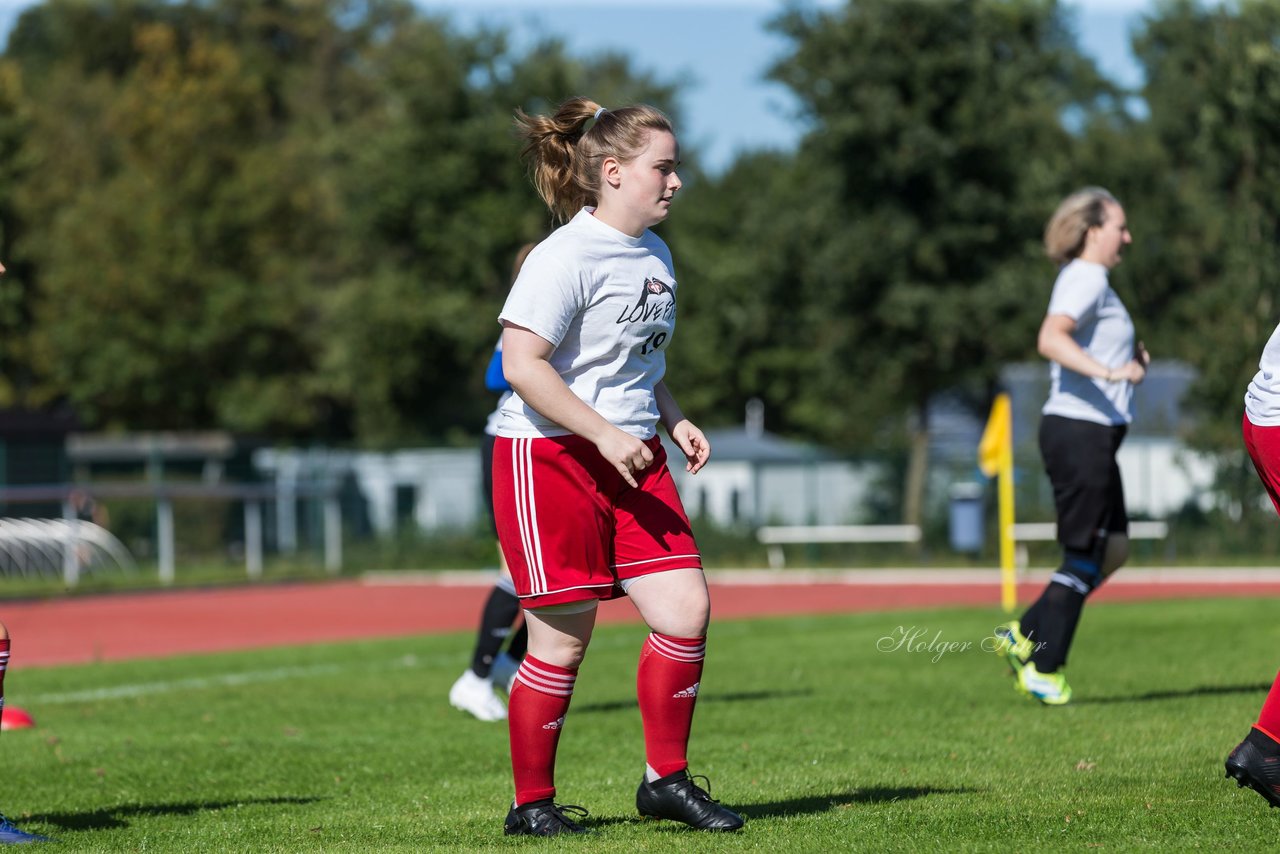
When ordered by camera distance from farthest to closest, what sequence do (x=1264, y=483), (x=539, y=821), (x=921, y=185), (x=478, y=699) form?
(x=921, y=185) → (x=478, y=699) → (x=1264, y=483) → (x=539, y=821)

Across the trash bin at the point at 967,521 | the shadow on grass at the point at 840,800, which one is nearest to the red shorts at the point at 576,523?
the shadow on grass at the point at 840,800

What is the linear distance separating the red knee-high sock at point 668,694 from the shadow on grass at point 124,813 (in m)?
1.54

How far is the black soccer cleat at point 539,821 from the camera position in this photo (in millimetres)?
4574

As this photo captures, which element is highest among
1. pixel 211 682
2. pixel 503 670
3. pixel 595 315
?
pixel 595 315

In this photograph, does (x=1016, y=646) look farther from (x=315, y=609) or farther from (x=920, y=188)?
(x=920, y=188)

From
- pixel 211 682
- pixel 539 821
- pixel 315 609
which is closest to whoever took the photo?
pixel 539 821

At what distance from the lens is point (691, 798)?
4.57m

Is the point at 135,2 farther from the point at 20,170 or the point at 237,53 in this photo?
the point at 20,170

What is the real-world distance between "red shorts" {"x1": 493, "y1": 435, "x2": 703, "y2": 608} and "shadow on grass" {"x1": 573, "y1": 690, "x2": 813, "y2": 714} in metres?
3.98

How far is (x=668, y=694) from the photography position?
4.61m

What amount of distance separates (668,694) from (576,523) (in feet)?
1.80

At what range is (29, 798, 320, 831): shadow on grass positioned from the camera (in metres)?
5.23

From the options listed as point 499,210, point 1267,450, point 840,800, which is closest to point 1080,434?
point 1267,450

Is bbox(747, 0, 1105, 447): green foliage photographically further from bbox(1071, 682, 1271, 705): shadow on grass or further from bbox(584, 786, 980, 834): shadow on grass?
bbox(584, 786, 980, 834): shadow on grass
